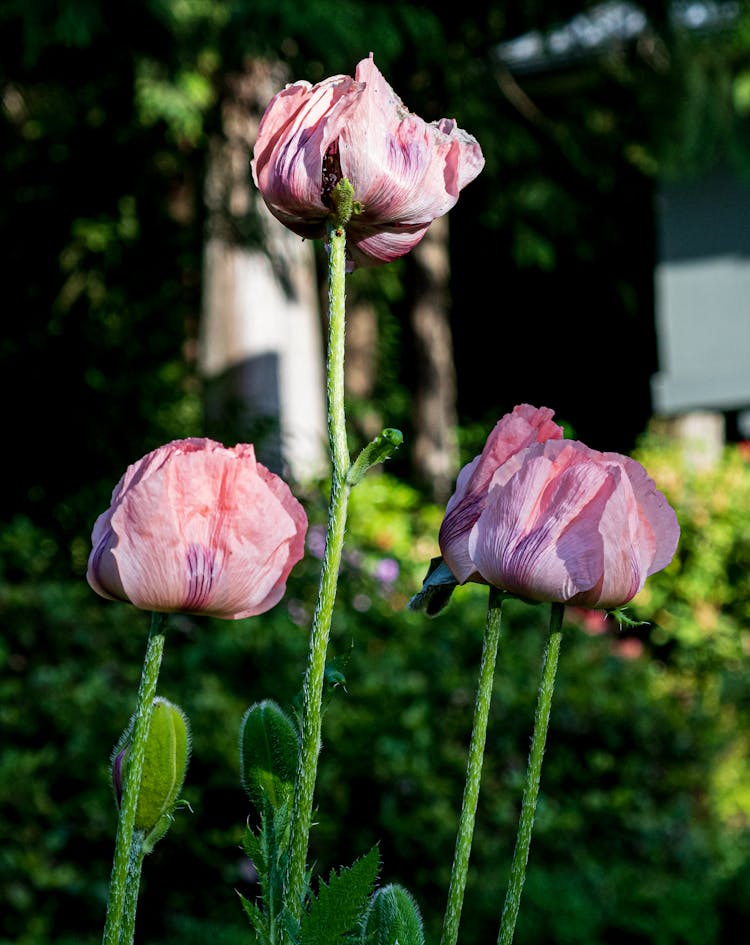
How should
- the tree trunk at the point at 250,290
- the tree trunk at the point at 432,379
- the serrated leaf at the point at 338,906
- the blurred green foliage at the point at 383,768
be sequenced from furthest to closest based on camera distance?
the tree trunk at the point at 432,379 < the tree trunk at the point at 250,290 < the blurred green foliage at the point at 383,768 < the serrated leaf at the point at 338,906

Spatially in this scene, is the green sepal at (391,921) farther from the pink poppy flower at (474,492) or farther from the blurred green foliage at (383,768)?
the blurred green foliage at (383,768)

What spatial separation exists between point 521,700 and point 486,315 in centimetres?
966

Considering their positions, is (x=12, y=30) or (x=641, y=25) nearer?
(x=12, y=30)

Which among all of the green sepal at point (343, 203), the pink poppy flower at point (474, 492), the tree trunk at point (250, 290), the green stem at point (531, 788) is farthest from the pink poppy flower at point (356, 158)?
the tree trunk at point (250, 290)

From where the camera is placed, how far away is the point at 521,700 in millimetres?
3893

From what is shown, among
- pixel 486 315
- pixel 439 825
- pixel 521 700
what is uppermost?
pixel 486 315

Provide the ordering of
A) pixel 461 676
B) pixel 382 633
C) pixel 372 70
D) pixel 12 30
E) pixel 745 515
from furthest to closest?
pixel 745 515 < pixel 12 30 < pixel 382 633 < pixel 461 676 < pixel 372 70

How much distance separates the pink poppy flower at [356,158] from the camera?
72 centimetres

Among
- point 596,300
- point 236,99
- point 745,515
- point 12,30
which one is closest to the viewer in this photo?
point 12,30

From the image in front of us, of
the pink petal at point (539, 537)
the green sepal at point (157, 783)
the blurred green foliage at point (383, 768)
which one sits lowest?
the blurred green foliage at point (383, 768)

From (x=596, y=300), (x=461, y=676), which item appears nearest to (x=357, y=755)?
(x=461, y=676)

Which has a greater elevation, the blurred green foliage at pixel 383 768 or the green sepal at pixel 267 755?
the green sepal at pixel 267 755

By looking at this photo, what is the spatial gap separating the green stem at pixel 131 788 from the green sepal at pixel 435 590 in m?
0.15

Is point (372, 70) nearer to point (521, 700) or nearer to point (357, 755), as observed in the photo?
point (357, 755)
